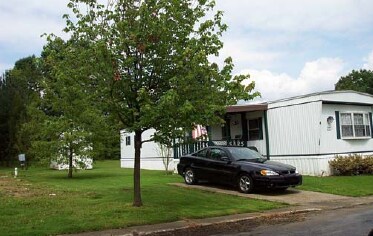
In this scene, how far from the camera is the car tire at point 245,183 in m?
15.5

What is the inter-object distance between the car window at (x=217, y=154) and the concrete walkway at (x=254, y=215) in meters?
1.11

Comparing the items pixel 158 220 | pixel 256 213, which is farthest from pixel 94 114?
pixel 256 213

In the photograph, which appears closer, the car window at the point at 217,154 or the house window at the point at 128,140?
the car window at the point at 217,154

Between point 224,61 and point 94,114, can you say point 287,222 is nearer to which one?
point 224,61

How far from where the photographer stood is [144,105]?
423 inches

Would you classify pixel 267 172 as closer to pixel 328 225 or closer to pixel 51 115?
pixel 328 225

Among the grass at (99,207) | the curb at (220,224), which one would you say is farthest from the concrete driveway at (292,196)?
the curb at (220,224)

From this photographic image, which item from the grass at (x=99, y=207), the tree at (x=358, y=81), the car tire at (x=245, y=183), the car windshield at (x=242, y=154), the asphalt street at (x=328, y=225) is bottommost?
the asphalt street at (x=328, y=225)

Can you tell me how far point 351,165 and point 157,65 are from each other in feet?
41.5

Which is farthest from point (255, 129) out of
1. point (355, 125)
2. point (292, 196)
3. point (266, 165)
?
point (292, 196)

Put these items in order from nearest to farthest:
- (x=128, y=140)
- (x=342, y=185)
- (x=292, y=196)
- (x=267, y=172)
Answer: (x=267, y=172) → (x=292, y=196) → (x=342, y=185) → (x=128, y=140)

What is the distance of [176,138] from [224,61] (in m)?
2.32

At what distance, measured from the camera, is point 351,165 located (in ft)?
68.3

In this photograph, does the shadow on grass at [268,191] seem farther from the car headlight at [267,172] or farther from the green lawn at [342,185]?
the car headlight at [267,172]
